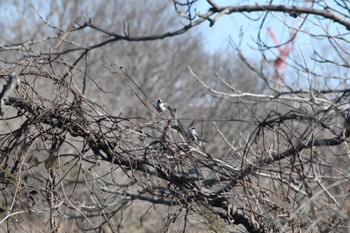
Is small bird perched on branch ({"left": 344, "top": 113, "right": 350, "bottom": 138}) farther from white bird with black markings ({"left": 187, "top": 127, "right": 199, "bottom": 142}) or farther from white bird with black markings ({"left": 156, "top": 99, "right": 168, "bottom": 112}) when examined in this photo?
white bird with black markings ({"left": 156, "top": 99, "right": 168, "bottom": 112})

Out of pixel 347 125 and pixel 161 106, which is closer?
pixel 347 125

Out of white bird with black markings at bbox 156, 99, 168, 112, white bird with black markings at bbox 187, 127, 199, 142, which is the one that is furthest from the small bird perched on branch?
white bird with black markings at bbox 156, 99, 168, 112

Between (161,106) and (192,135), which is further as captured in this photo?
(161,106)

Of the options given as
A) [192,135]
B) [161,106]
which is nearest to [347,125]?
[192,135]

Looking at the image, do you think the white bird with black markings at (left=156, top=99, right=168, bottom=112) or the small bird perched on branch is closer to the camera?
the small bird perched on branch

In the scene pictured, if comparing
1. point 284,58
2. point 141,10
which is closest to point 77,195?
point 284,58

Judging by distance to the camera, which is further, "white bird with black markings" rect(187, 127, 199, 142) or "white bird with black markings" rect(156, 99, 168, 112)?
"white bird with black markings" rect(156, 99, 168, 112)

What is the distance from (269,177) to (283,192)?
180 millimetres

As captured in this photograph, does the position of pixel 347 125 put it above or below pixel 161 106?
below

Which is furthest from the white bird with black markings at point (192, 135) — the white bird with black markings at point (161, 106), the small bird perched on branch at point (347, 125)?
the small bird perched on branch at point (347, 125)

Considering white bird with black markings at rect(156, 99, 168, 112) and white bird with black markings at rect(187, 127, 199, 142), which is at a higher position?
white bird with black markings at rect(156, 99, 168, 112)

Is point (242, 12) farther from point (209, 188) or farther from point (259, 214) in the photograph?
point (259, 214)

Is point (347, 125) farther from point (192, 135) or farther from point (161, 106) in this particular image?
point (161, 106)

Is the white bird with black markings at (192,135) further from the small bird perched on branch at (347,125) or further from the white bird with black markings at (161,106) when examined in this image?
the small bird perched on branch at (347,125)
